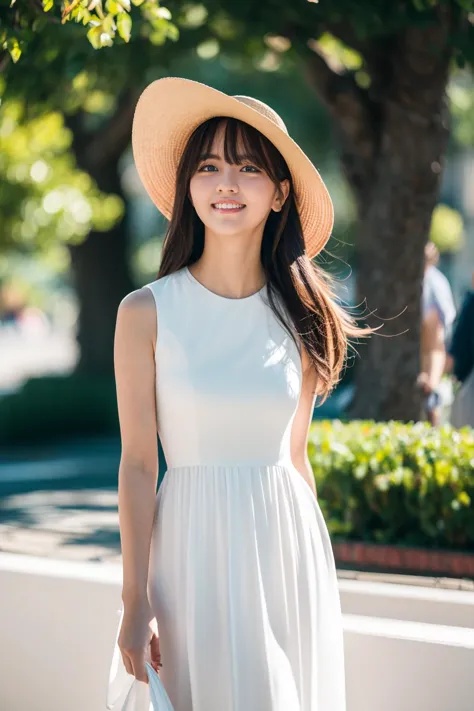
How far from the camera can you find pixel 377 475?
669 centimetres

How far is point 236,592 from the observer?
266 cm

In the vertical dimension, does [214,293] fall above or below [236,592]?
above

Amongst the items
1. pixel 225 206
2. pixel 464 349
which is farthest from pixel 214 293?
pixel 464 349

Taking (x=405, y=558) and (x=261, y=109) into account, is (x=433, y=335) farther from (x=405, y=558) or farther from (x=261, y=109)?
(x=261, y=109)

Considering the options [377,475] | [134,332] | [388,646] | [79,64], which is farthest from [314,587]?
[79,64]

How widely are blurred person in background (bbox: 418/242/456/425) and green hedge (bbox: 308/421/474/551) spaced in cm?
147

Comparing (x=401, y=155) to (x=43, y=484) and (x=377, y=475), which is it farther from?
(x=43, y=484)

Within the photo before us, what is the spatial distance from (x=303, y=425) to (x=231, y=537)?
46 centimetres

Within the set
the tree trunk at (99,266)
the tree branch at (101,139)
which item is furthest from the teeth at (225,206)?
the tree trunk at (99,266)

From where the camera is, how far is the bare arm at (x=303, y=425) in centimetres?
298

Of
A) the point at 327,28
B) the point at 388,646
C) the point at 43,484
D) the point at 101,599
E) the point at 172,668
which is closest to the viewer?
the point at 172,668

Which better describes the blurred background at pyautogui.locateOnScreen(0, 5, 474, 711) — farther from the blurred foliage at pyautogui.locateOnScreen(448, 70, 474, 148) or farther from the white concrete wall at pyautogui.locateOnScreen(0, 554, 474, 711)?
the blurred foliage at pyautogui.locateOnScreen(448, 70, 474, 148)

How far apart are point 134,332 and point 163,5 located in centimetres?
416

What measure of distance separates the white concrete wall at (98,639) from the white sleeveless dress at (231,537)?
0.44 metres
